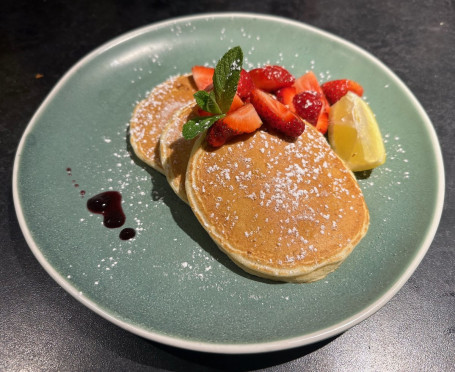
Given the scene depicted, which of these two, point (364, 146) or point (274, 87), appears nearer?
point (364, 146)

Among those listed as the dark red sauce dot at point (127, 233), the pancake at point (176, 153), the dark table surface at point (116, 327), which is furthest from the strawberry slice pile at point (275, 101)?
the dark table surface at point (116, 327)

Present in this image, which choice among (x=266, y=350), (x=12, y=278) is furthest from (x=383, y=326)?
(x=12, y=278)

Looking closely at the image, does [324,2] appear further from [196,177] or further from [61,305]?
[61,305]

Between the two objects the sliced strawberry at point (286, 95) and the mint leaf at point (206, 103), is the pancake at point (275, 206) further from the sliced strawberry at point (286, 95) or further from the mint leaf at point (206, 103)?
the sliced strawberry at point (286, 95)

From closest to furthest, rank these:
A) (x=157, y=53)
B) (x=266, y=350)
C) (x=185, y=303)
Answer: (x=266, y=350)
(x=185, y=303)
(x=157, y=53)

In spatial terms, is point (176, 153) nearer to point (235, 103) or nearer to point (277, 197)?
point (235, 103)

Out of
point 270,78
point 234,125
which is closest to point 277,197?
point 234,125

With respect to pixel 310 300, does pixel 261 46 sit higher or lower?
higher

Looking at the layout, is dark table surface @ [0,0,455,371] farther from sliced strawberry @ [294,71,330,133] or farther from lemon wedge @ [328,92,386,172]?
sliced strawberry @ [294,71,330,133]
